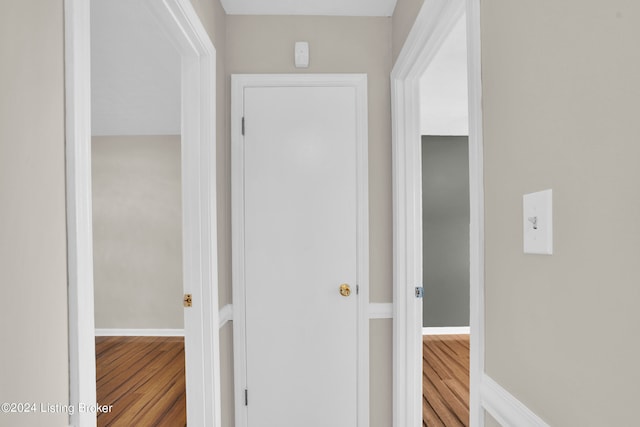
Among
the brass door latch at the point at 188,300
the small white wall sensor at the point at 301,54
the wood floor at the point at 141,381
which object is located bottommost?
the wood floor at the point at 141,381

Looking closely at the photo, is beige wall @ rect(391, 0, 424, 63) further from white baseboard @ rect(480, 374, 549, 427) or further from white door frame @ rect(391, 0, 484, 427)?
white baseboard @ rect(480, 374, 549, 427)

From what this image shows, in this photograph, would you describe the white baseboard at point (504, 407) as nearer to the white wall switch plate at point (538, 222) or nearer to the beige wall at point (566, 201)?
the beige wall at point (566, 201)

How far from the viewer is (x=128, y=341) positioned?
445cm

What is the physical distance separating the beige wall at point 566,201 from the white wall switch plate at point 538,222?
0.05 ft

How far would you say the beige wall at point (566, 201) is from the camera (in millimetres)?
568

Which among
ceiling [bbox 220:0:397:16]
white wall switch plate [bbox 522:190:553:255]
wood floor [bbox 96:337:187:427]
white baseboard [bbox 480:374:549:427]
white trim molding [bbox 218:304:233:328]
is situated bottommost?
wood floor [bbox 96:337:187:427]

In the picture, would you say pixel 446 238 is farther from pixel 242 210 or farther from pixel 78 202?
pixel 78 202

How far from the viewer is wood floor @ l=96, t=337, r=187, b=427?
2721 millimetres

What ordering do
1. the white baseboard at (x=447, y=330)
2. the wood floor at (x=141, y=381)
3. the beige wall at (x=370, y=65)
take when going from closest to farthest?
1. the beige wall at (x=370, y=65)
2. the wood floor at (x=141, y=381)
3. the white baseboard at (x=447, y=330)

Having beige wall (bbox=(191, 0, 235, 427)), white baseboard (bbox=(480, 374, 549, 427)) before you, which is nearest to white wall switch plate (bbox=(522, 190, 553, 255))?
white baseboard (bbox=(480, 374, 549, 427))

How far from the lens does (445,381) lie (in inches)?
134

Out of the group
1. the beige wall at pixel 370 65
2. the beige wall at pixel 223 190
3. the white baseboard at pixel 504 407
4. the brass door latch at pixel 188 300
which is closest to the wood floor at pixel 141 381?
the beige wall at pixel 223 190

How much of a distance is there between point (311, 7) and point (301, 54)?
0.81ft

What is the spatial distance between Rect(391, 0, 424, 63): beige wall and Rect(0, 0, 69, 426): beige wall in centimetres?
137
